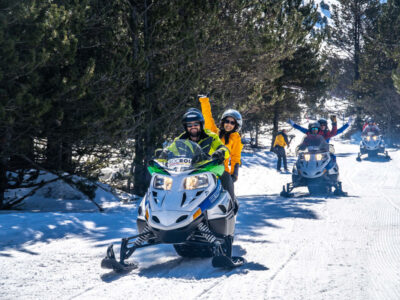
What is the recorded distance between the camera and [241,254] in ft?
19.4

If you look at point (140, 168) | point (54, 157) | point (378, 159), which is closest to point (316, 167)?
point (140, 168)

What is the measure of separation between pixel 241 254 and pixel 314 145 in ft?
24.6

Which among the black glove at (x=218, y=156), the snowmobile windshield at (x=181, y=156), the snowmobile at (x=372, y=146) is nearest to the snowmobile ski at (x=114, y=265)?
→ the snowmobile windshield at (x=181, y=156)

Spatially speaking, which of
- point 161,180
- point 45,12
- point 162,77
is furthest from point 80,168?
point 161,180

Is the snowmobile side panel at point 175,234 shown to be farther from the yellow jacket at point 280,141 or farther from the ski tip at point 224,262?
the yellow jacket at point 280,141

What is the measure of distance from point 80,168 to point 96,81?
2.35m

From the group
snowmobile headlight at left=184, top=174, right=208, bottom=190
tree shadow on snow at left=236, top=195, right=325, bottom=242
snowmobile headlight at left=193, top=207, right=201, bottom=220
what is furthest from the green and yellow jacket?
tree shadow on snow at left=236, top=195, right=325, bottom=242

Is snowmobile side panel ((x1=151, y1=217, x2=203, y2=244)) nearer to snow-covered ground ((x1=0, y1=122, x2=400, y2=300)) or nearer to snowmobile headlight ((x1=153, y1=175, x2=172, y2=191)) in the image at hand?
snow-covered ground ((x1=0, y1=122, x2=400, y2=300))

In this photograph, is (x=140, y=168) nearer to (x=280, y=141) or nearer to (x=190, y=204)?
(x=190, y=204)

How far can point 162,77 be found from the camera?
11289 mm

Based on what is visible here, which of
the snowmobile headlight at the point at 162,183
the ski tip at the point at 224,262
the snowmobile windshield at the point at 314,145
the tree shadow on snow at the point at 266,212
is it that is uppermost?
the snowmobile windshield at the point at 314,145

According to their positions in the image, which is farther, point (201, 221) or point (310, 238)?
point (310, 238)

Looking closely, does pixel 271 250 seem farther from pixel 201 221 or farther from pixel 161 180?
pixel 161 180

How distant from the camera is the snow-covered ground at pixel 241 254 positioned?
14.1 ft
